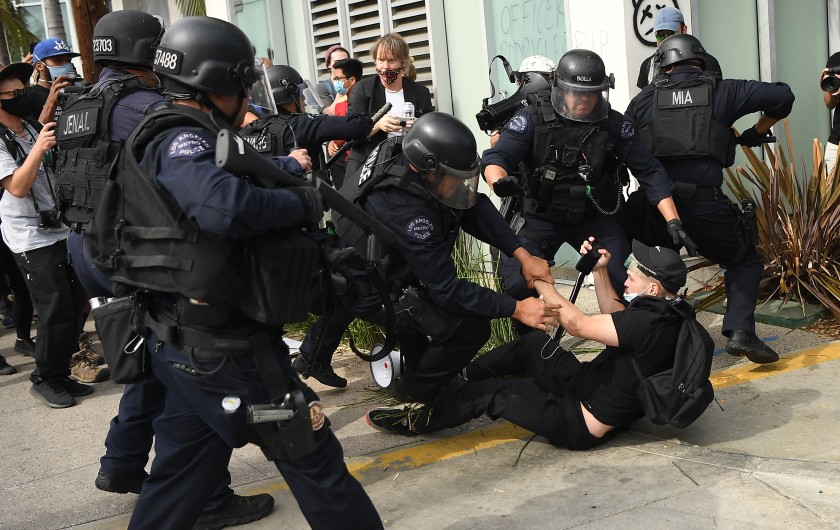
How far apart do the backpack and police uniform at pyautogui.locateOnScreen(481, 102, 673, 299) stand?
3.53ft

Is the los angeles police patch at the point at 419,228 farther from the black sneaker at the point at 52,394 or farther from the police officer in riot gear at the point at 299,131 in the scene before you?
the black sneaker at the point at 52,394

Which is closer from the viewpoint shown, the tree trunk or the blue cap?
the blue cap

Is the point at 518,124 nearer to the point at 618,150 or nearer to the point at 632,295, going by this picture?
the point at 618,150

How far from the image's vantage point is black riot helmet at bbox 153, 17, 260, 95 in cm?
296

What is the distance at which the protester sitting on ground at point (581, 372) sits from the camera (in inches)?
159

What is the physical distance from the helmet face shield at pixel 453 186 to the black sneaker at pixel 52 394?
2687 millimetres

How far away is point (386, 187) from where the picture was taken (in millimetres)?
4129

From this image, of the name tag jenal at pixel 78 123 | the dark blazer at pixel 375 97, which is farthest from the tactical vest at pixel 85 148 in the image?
the dark blazer at pixel 375 97

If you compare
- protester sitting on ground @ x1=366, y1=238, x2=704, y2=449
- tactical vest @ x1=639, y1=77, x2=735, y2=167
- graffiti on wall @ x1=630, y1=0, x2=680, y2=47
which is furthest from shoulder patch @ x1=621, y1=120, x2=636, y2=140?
graffiti on wall @ x1=630, y1=0, x2=680, y2=47

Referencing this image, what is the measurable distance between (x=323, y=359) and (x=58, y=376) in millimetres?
1585

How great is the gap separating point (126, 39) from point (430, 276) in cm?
165

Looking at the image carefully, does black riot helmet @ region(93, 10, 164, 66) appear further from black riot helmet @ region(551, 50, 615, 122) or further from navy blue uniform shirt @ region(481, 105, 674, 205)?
black riot helmet @ region(551, 50, 615, 122)

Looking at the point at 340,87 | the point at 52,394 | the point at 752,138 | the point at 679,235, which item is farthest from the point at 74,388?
the point at 752,138

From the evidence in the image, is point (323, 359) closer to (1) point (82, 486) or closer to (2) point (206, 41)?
(1) point (82, 486)
